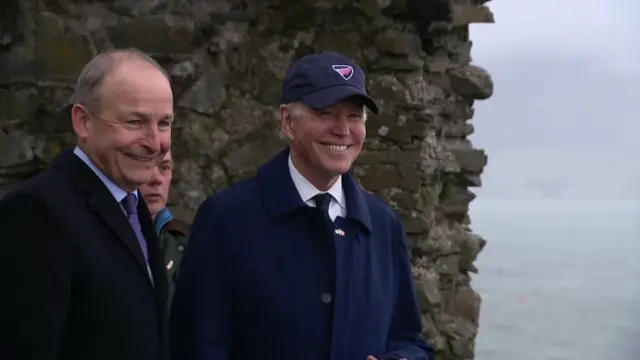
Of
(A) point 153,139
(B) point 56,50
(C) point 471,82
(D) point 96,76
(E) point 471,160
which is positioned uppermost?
(C) point 471,82

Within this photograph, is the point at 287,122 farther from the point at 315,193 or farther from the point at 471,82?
the point at 471,82

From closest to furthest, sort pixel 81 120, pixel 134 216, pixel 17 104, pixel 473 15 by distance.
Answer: pixel 81 120 → pixel 134 216 → pixel 17 104 → pixel 473 15

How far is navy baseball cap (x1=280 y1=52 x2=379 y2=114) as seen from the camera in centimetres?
199

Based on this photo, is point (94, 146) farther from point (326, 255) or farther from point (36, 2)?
point (36, 2)

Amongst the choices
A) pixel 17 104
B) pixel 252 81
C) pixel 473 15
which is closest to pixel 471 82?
pixel 473 15

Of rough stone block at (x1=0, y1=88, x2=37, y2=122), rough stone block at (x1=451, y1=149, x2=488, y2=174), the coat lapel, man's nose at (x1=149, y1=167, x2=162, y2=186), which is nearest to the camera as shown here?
the coat lapel

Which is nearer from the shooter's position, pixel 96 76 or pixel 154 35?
pixel 96 76

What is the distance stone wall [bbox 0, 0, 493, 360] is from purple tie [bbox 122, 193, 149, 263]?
6.09 ft

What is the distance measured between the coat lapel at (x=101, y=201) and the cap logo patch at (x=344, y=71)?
27.3 inches

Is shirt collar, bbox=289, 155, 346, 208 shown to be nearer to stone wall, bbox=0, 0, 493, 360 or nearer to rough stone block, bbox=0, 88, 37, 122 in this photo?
stone wall, bbox=0, 0, 493, 360

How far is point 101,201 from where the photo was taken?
1651mm

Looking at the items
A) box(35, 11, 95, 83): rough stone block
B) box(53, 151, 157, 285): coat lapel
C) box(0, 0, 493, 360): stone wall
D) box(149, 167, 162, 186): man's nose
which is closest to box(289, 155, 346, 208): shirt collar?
box(53, 151, 157, 285): coat lapel

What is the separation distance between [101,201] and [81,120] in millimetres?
193

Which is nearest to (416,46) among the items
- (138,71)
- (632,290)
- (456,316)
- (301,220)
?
(456,316)
